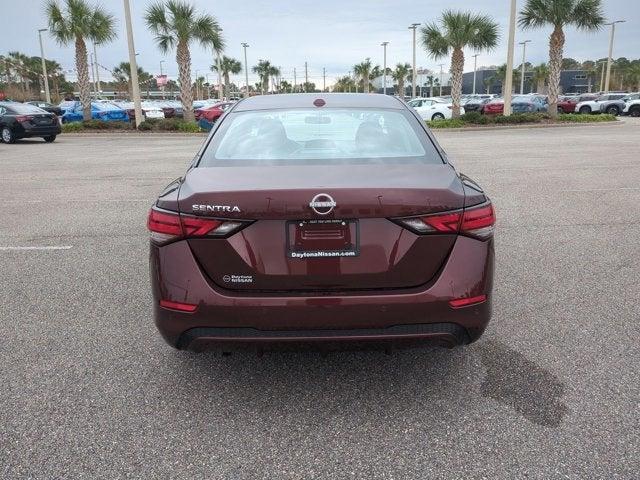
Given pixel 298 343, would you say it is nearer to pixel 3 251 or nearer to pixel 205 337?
pixel 205 337

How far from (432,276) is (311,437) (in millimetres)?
968

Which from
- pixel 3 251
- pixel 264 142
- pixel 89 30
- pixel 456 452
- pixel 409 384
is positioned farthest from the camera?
pixel 89 30

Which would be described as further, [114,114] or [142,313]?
[114,114]

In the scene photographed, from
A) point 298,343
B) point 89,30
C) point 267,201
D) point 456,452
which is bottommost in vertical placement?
point 456,452

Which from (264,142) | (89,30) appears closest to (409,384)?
(264,142)

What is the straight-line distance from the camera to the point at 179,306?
9.02 ft

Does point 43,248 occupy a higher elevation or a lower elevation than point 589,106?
lower

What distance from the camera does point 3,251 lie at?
6168 millimetres

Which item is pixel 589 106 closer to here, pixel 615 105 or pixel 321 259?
pixel 615 105

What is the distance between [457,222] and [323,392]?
1.20 meters

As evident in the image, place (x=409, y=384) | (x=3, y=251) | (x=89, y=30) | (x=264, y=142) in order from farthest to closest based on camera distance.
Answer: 1. (x=89, y=30)
2. (x=3, y=251)
3. (x=264, y=142)
4. (x=409, y=384)

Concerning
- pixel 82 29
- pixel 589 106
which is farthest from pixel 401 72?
pixel 82 29

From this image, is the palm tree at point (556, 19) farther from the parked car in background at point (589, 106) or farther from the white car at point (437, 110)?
the parked car in background at point (589, 106)

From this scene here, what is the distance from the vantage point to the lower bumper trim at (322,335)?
271 cm
